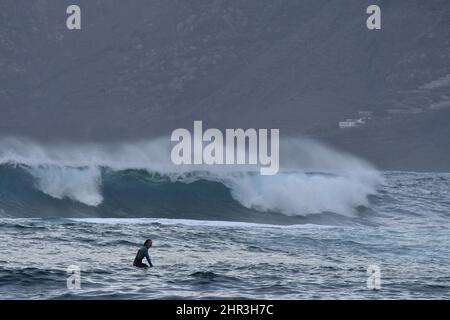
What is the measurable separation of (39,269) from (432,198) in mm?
32476

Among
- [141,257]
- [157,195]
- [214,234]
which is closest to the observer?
[141,257]

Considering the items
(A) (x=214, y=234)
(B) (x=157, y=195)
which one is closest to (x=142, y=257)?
(A) (x=214, y=234)

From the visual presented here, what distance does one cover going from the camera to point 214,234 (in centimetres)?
2636

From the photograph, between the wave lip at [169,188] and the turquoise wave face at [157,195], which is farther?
the wave lip at [169,188]

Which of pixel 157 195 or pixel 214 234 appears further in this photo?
pixel 157 195

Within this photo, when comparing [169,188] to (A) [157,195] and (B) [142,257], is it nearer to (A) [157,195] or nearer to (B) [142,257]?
(A) [157,195]

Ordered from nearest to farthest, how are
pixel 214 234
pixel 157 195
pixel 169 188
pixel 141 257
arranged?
pixel 141 257, pixel 214 234, pixel 157 195, pixel 169 188

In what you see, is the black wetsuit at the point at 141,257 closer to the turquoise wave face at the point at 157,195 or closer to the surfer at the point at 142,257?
the surfer at the point at 142,257

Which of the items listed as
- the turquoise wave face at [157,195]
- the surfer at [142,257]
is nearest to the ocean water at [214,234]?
the turquoise wave face at [157,195]

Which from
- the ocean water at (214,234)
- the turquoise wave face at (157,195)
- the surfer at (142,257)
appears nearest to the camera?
the ocean water at (214,234)

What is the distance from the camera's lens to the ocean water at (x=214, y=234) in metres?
18.0

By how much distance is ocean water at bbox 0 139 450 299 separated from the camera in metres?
18.0

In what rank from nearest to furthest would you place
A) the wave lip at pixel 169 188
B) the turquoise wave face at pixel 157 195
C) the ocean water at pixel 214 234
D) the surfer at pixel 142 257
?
the ocean water at pixel 214 234, the surfer at pixel 142 257, the turquoise wave face at pixel 157 195, the wave lip at pixel 169 188
